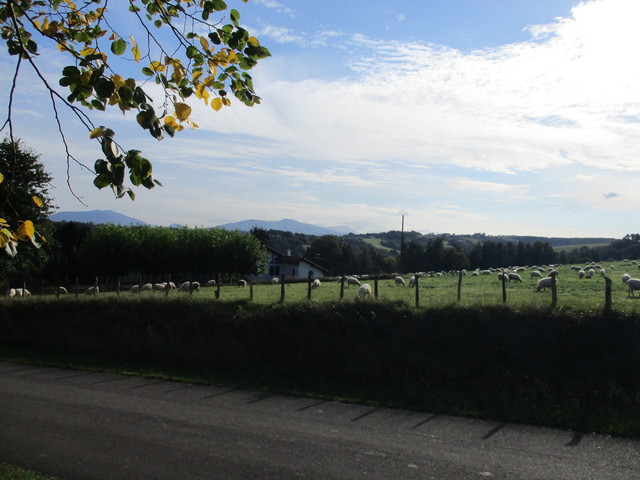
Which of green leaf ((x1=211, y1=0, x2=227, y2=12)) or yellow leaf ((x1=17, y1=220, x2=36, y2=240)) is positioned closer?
yellow leaf ((x1=17, y1=220, x2=36, y2=240))

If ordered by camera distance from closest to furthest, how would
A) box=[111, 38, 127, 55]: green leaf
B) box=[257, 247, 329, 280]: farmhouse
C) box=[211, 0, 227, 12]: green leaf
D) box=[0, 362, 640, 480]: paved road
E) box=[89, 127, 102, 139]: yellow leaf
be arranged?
box=[89, 127, 102, 139]: yellow leaf
box=[111, 38, 127, 55]: green leaf
box=[211, 0, 227, 12]: green leaf
box=[0, 362, 640, 480]: paved road
box=[257, 247, 329, 280]: farmhouse

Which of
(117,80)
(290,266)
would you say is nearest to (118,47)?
(117,80)

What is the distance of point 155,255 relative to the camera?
61.7 m

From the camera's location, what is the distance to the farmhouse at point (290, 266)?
89.3 m

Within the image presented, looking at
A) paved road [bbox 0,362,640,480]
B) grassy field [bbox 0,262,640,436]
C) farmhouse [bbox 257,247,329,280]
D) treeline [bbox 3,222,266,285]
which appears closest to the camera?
paved road [bbox 0,362,640,480]

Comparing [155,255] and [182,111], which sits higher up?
[182,111]

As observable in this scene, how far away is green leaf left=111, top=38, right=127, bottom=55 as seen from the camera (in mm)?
4309

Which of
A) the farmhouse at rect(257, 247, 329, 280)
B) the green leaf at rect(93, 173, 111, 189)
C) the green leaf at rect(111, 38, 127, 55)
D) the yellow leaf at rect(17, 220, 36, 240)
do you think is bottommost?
the farmhouse at rect(257, 247, 329, 280)

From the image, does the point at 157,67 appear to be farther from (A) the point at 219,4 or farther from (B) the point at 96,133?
(B) the point at 96,133

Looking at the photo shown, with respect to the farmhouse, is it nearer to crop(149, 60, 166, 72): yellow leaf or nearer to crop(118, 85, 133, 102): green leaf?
crop(149, 60, 166, 72): yellow leaf

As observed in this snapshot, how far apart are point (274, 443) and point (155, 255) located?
5658cm

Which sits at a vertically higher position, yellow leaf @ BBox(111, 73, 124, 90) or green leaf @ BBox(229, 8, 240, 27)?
green leaf @ BBox(229, 8, 240, 27)

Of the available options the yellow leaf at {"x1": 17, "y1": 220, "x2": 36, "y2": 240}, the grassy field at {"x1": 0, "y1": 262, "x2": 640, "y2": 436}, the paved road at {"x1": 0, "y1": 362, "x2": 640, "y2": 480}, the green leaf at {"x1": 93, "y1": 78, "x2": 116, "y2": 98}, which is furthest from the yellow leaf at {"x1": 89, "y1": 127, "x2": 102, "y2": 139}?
the grassy field at {"x1": 0, "y1": 262, "x2": 640, "y2": 436}

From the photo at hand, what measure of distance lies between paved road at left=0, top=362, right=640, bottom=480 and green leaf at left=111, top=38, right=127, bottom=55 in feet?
18.8
